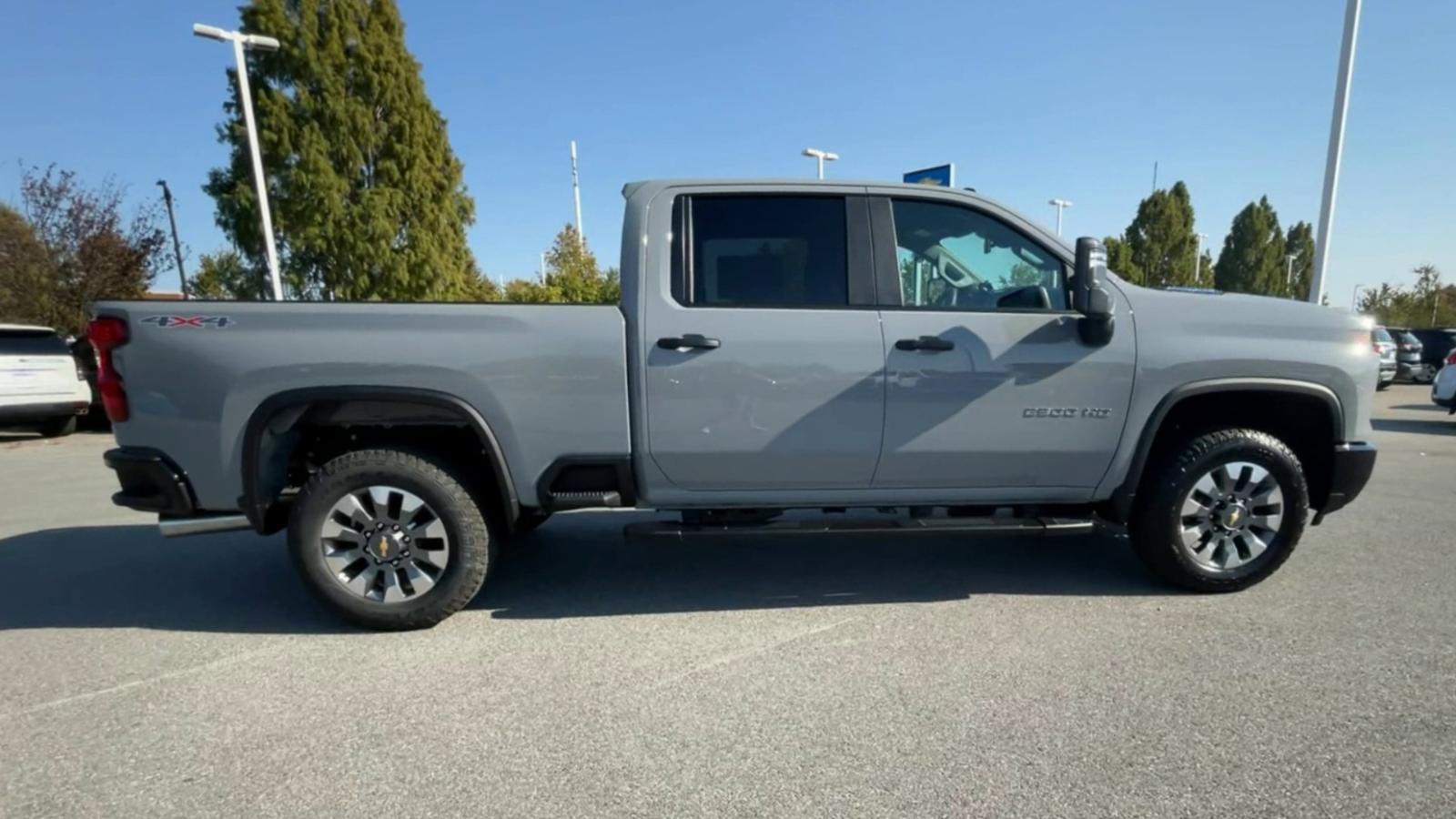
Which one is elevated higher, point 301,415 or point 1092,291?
point 1092,291

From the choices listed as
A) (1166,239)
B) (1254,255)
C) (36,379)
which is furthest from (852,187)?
(1254,255)

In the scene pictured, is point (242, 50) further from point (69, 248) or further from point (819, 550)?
point (819, 550)

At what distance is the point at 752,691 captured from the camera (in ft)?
9.10

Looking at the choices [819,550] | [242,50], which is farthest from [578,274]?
[819,550]

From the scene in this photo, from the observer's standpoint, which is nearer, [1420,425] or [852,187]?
[852,187]

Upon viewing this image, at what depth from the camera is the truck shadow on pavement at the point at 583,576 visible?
3625 millimetres

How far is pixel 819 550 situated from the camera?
4.47 metres

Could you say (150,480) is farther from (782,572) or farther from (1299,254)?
(1299,254)

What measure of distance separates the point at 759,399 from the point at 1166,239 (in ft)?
141

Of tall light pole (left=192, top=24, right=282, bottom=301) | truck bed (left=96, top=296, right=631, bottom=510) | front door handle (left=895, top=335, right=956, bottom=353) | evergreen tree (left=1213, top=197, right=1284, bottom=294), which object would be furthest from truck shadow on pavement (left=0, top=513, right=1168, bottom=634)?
evergreen tree (left=1213, top=197, right=1284, bottom=294)

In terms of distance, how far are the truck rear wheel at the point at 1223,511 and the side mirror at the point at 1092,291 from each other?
847 mm

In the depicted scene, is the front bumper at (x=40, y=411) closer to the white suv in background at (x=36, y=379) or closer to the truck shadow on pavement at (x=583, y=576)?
the white suv in background at (x=36, y=379)

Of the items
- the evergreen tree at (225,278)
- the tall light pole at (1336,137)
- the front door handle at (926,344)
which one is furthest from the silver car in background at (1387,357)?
the evergreen tree at (225,278)

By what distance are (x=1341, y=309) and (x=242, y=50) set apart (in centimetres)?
1580
